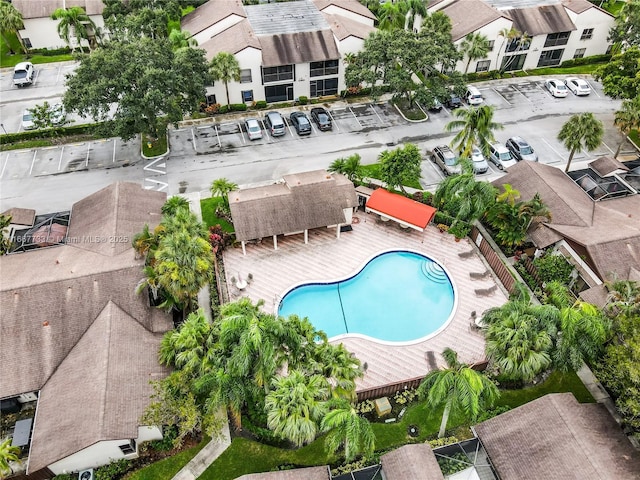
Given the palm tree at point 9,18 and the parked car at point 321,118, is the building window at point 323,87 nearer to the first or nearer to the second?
the parked car at point 321,118

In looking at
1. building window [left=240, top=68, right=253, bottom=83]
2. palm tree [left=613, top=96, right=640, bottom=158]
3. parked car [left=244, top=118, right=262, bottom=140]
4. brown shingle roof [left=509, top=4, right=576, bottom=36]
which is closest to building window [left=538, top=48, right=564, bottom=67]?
brown shingle roof [left=509, top=4, right=576, bottom=36]

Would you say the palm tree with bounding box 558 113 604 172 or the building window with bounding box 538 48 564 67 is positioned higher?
the palm tree with bounding box 558 113 604 172

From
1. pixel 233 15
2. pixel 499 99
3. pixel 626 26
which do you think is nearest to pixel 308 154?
pixel 233 15

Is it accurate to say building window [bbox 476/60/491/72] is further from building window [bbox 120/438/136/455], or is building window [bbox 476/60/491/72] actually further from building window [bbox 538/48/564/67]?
building window [bbox 120/438/136/455]

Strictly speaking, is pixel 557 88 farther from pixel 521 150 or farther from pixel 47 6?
pixel 47 6

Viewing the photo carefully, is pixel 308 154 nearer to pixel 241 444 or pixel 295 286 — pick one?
pixel 295 286

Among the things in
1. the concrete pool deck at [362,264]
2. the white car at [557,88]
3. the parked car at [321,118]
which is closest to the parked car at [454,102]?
the white car at [557,88]

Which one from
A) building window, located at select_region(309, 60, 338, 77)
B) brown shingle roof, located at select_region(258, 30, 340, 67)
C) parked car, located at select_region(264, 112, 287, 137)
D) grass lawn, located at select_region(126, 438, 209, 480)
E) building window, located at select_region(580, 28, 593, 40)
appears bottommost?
grass lawn, located at select_region(126, 438, 209, 480)

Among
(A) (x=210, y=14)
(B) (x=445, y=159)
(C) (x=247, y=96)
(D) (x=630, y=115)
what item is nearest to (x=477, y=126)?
(B) (x=445, y=159)
